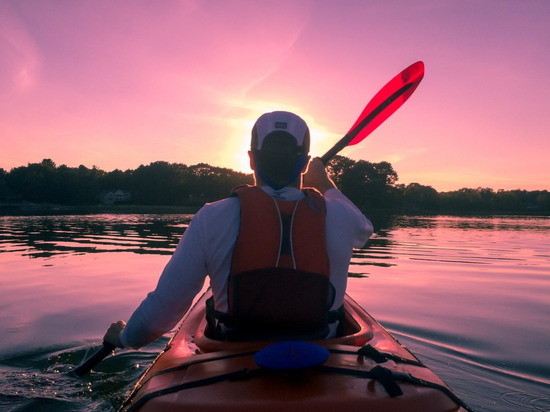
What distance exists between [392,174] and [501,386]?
100 meters

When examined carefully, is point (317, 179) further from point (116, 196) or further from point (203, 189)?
point (116, 196)

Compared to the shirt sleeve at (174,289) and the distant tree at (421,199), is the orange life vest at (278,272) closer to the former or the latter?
the shirt sleeve at (174,289)

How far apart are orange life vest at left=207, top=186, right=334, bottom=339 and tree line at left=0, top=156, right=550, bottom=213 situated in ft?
272

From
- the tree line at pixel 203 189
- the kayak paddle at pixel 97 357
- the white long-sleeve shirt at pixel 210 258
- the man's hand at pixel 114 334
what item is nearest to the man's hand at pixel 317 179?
the white long-sleeve shirt at pixel 210 258

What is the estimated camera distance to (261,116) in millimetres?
2248

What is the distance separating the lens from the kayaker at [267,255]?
1.96 m

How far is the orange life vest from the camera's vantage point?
195 centimetres

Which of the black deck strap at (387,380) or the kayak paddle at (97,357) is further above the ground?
the black deck strap at (387,380)

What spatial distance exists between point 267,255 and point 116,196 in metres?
102

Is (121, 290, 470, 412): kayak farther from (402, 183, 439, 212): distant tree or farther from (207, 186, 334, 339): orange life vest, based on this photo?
(402, 183, 439, 212): distant tree

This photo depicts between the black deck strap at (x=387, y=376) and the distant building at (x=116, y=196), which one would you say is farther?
A: the distant building at (x=116, y=196)

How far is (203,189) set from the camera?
93.9m

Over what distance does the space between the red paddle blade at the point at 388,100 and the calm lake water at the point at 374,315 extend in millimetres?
2355

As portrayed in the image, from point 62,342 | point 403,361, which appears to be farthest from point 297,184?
point 62,342
